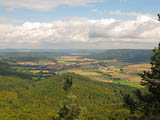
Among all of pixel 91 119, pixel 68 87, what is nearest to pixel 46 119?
pixel 91 119

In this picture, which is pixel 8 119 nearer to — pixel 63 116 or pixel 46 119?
pixel 46 119

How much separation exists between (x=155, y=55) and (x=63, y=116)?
29.2 meters

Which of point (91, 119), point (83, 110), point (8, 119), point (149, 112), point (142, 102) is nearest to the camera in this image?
point (149, 112)

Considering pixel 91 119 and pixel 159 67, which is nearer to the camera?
pixel 159 67

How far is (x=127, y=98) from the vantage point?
110 feet

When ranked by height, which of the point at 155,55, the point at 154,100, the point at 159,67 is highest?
the point at 155,55

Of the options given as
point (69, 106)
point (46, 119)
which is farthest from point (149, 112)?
point (46, 119)

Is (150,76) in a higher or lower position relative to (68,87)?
higher

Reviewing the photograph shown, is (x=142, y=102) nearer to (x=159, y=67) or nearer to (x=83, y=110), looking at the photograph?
(x=159, y=67)

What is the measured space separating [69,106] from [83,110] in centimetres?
451

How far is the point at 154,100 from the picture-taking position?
31516 millimetres

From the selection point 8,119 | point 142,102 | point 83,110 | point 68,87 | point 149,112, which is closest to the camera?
point 149,112

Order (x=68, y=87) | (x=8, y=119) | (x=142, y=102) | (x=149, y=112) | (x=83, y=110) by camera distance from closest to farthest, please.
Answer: (x=149, y=112) < (x=142, y=102) < (x=83, y=110) < (x=68, y=87) < (x=8, y=119)

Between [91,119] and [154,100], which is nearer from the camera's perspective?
[154,100]
